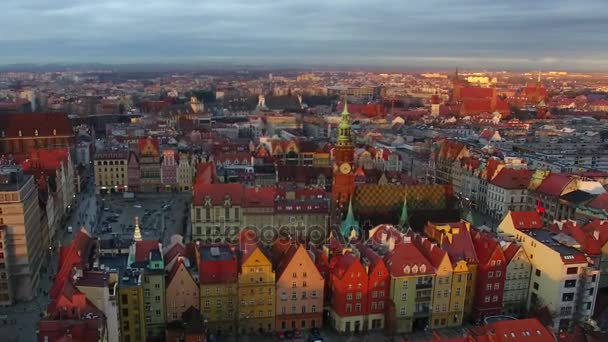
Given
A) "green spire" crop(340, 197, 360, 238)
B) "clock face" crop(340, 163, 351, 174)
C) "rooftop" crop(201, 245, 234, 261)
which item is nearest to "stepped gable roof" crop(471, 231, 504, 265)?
"green spire" crop(340, 197, 360, 238)

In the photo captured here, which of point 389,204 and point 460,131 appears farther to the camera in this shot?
point 460,131

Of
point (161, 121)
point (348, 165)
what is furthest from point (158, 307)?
point (161, 121)

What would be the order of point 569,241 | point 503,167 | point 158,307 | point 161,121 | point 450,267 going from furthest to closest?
point 161,121
point 503,167
point 569,241
point 450,267
point 158,307

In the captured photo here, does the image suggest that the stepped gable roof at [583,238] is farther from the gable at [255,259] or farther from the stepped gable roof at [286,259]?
the gable at [255,259]

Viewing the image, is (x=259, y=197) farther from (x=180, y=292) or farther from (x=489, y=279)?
(x=489, y=279)

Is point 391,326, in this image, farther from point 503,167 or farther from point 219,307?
point 503,167

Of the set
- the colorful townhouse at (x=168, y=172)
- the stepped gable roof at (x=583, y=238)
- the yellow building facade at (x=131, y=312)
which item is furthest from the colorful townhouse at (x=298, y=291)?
the colorful townhouse at (x=168, y=172)

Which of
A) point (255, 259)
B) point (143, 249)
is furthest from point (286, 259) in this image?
point (143, 249)
